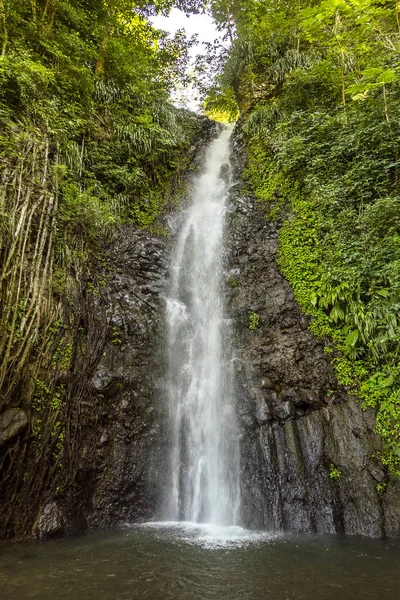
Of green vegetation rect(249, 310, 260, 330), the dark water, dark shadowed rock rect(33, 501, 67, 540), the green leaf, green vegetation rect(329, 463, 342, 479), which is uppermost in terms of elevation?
green vegetation rect(249, 310, 260, 330)

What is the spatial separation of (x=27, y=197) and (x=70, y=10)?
6828 mm

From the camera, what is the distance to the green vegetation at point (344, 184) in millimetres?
5750

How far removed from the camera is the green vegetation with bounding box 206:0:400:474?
18.9 feet

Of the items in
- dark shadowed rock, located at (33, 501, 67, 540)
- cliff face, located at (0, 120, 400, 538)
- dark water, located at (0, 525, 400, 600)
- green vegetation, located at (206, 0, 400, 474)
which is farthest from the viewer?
green vegetation, located at (206, 0, 400, 474)

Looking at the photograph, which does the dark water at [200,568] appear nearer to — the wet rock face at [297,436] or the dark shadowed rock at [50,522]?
the dark shadowed rock at [50,522]

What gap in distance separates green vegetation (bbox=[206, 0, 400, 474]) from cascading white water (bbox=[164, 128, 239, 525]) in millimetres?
1887

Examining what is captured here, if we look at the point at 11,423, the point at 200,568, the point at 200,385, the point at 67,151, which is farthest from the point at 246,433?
the point at 67,151

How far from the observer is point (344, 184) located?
24.8ft

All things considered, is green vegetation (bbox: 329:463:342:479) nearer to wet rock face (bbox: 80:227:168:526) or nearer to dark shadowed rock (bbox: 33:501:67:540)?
wet rock face (bbox: 80:227:168:526)

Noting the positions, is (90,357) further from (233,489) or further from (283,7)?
(283,7)

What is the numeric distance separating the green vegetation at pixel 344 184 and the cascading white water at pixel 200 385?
1.89 m

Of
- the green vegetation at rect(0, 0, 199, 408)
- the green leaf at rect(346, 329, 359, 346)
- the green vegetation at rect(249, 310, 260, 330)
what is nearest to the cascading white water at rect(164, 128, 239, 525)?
the green vegetation at rect(249, 310, 260, 330)

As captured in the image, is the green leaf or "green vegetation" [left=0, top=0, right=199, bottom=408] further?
"green vegetation" [left=0, top=0, right=199, bottom=408]

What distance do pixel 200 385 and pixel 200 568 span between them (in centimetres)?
355
